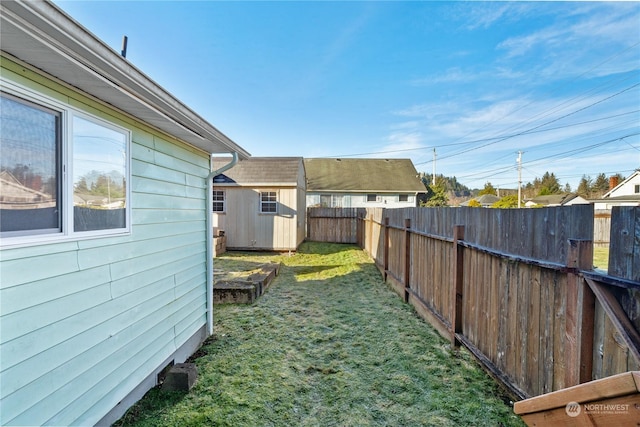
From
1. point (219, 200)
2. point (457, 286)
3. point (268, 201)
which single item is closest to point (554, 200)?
point (268, 201)

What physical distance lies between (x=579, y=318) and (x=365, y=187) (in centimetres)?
2058

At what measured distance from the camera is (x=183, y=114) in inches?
108

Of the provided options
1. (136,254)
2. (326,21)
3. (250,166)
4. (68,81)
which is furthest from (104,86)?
(250,166)

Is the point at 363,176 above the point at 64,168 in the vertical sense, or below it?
above

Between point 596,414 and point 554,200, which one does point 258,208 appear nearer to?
point 596,414

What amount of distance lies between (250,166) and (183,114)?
8.88 metres

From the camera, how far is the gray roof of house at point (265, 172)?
10.8 meters

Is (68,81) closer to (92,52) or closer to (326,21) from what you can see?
(92,52)

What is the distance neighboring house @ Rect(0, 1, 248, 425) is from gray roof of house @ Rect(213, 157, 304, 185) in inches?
300

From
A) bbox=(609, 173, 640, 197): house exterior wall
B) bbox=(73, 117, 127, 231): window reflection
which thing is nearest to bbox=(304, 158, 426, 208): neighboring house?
bbox=(73, 117, 127, 231): window reflection

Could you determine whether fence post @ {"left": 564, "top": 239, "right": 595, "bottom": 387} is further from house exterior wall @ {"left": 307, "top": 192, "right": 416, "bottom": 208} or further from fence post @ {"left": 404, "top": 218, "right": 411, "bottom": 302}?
house exterior wall @ {"left": 307, "top": 192, "right": 416, "bottom": 208}

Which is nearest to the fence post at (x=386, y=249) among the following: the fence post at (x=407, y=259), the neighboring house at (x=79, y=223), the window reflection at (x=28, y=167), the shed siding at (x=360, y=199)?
the fence post at (x=407, y=259)

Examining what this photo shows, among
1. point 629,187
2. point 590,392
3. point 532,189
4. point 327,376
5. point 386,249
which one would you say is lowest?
point 327,376

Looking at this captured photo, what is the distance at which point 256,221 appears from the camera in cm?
1102
